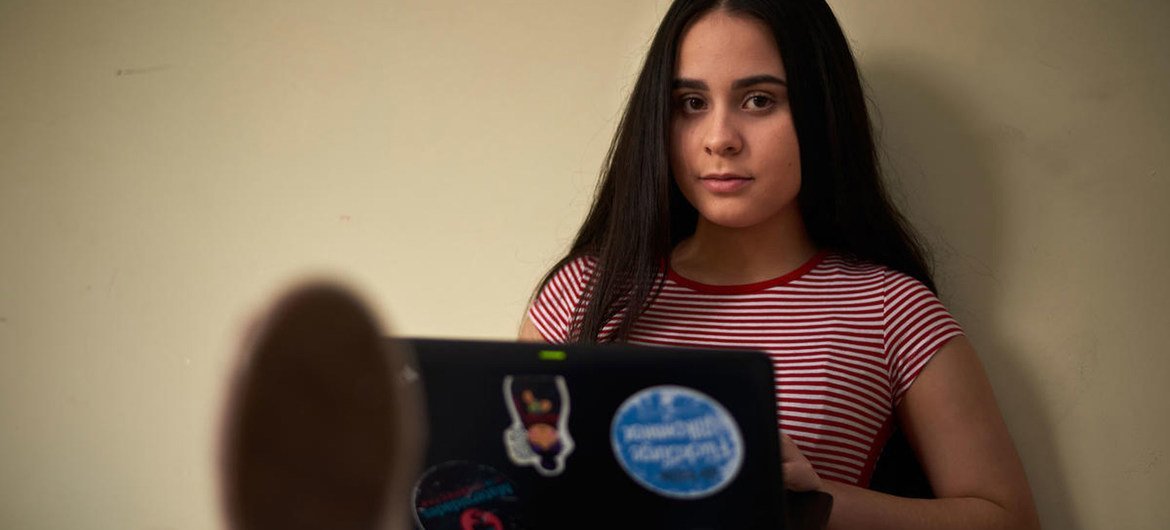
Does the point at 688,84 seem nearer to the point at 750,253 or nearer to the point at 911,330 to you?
the point at 750,253

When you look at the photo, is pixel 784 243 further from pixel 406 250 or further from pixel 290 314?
pixel 290 314

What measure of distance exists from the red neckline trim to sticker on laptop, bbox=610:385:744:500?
1.59 feet

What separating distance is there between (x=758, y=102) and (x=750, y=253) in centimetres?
17

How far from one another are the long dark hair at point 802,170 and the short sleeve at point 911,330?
58 mm

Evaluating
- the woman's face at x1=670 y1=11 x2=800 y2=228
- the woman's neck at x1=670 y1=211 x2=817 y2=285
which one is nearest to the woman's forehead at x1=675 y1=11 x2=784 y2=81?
the woman's face at x1=670 y1=11 x2=800 y2=228

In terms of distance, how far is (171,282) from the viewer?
141 cm

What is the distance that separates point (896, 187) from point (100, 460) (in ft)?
3.59

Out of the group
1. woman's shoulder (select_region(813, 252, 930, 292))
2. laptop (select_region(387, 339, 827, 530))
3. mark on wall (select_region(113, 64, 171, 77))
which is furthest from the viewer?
mark on wall (select_region(113, 64, 171, 77))

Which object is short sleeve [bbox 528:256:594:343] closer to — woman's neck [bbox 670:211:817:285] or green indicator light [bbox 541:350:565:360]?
woman's neck [bbox 670:211:817:285]

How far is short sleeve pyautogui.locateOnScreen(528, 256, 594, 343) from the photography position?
1.15 metres

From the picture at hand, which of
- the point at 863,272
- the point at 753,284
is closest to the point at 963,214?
the point at 863,272

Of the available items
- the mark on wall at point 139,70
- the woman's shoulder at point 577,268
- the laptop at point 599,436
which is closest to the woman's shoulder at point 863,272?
the woman's shoulder at point 577,268

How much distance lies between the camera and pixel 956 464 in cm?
97

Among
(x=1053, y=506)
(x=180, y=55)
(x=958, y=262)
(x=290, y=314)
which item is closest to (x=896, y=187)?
(x=958, y=262)
